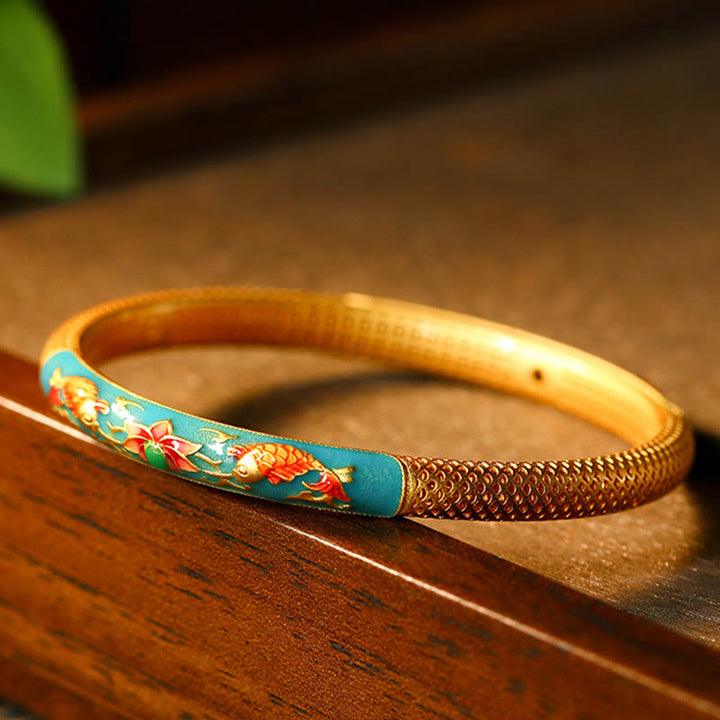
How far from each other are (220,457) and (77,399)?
77 millimetres

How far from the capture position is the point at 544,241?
2.87 feet

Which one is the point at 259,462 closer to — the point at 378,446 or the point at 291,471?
the point at 291,471

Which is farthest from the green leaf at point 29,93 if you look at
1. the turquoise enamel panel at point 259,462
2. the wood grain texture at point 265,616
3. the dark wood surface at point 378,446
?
the turquoise enamel panel at point 259,462

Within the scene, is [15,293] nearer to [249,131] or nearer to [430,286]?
[430,286]

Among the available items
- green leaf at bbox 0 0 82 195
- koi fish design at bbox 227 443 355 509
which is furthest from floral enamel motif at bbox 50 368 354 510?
green leaf at bbox 0 0 82 195

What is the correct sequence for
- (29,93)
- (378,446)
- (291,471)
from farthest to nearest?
(29,93), (378,446), (291,471)

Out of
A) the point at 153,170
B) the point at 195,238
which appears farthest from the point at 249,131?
the point at 195,238

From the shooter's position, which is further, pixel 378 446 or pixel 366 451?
pixel 378 446

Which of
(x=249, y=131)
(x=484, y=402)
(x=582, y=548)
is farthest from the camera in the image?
(x=249, y=131)

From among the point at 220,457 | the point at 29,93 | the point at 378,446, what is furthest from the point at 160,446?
the point at 29,93

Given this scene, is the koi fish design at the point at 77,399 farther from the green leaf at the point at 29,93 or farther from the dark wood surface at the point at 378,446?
the green leaf at the point at 29,93

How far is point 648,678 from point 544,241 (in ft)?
1.91

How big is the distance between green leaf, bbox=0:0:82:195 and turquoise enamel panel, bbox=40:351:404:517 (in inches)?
13.0

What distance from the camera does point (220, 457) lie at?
0.41m
